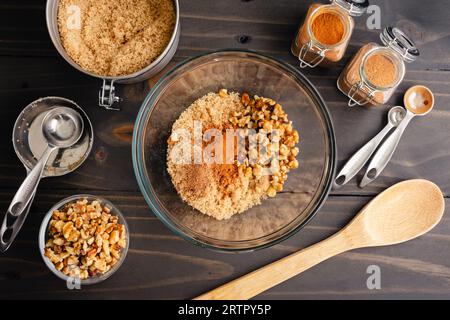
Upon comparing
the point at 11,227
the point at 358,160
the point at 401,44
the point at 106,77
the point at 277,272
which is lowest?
the point at 277,272

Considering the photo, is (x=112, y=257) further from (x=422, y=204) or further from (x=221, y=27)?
(x=422, y=204)

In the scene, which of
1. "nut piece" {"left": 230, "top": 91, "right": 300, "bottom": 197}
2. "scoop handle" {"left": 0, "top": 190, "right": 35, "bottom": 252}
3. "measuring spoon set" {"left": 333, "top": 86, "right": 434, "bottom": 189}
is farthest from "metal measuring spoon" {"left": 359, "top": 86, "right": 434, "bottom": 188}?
"scoop handle" {"left": 0, "top": 190, "right": 35, "bottom": 252}

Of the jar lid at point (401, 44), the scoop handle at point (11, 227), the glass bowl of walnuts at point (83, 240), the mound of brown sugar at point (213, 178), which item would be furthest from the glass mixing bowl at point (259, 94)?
the scoop handle at point (11, 227)

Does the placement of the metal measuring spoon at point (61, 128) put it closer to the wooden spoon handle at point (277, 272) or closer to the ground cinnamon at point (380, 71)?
the wooden spoon handle at point (277, 272)

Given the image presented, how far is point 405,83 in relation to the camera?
1.29 meters

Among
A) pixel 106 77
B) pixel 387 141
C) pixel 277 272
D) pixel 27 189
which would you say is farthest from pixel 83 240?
pixel 387 141

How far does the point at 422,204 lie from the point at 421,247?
142mm

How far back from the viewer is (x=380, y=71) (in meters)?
1.19

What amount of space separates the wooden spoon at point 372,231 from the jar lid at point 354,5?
53 cm

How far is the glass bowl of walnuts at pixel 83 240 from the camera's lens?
3.84ft

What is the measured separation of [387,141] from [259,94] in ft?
1.35

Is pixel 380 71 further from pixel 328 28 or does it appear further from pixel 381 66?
pixel 328 28

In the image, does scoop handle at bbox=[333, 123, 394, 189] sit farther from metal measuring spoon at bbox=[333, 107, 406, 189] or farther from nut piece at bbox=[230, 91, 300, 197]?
nut piece at bbox=[230, 91, 300, 197]
